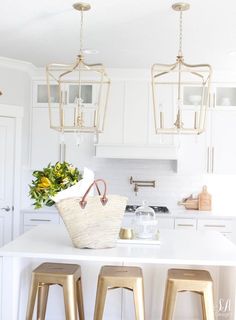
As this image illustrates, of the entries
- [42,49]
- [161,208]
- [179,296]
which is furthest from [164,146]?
[179,296]

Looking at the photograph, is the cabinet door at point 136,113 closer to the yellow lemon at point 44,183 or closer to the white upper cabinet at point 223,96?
the white upper cabinet at point 223,96

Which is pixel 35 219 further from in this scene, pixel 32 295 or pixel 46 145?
pixel 32 295

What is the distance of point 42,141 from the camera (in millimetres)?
4926

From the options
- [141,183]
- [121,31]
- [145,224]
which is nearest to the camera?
[145,224]

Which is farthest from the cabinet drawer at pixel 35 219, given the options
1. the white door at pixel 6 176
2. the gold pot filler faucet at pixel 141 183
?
the gold pot filler faucet at pixel 141 183

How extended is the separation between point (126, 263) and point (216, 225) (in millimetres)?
2064

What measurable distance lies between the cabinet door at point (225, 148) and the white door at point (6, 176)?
241 centimetres

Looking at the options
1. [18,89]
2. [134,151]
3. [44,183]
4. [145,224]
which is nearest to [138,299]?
[145,224]

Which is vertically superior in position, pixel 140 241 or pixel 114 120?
pixel 114 120

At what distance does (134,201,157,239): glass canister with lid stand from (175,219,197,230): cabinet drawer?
1743 mm

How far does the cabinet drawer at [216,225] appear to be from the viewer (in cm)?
459

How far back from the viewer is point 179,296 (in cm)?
297

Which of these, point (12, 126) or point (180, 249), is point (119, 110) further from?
point (180, 249)

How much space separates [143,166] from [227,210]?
1.22 metres
